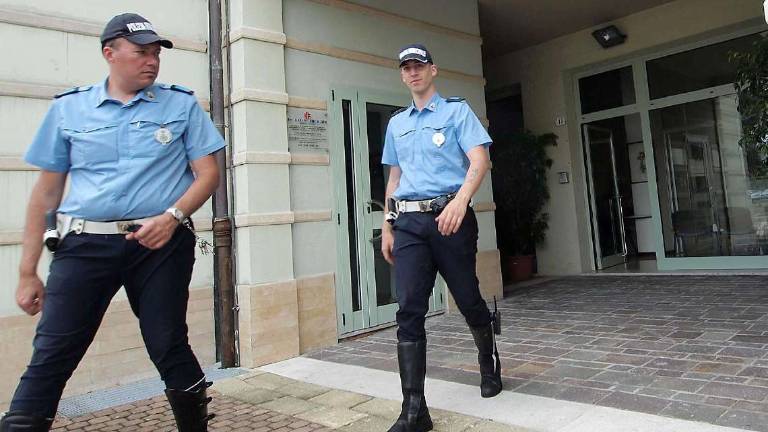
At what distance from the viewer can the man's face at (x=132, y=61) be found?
2.01m

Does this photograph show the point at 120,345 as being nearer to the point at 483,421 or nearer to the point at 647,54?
the point at 483,421

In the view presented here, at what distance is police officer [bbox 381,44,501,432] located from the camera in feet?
8.56

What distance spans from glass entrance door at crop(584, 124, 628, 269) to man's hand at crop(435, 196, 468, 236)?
6.77 metres

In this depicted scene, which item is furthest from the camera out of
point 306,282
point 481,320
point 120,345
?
point 306,282

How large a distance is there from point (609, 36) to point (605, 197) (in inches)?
99.9

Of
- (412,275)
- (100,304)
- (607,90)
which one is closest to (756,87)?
(607,90)

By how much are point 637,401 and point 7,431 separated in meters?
2.69

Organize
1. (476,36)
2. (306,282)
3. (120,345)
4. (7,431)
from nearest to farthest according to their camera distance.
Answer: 1. (7,431)
2. (120,345)
3. (306,282)
4. (476,36)

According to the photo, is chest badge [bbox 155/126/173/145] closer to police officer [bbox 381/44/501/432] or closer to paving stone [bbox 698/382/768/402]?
police officer [bbox 381/44/501/432]

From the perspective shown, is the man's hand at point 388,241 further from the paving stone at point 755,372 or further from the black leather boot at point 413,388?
the paving stone at point 755,372

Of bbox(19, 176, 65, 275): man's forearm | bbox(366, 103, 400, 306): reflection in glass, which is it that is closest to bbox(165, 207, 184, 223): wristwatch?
bbox(19, 176, 65, 275): man's forearm

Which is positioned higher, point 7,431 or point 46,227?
point 46,227

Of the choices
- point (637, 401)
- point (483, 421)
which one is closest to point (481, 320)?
point (483, 421)

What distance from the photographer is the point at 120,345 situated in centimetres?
396
